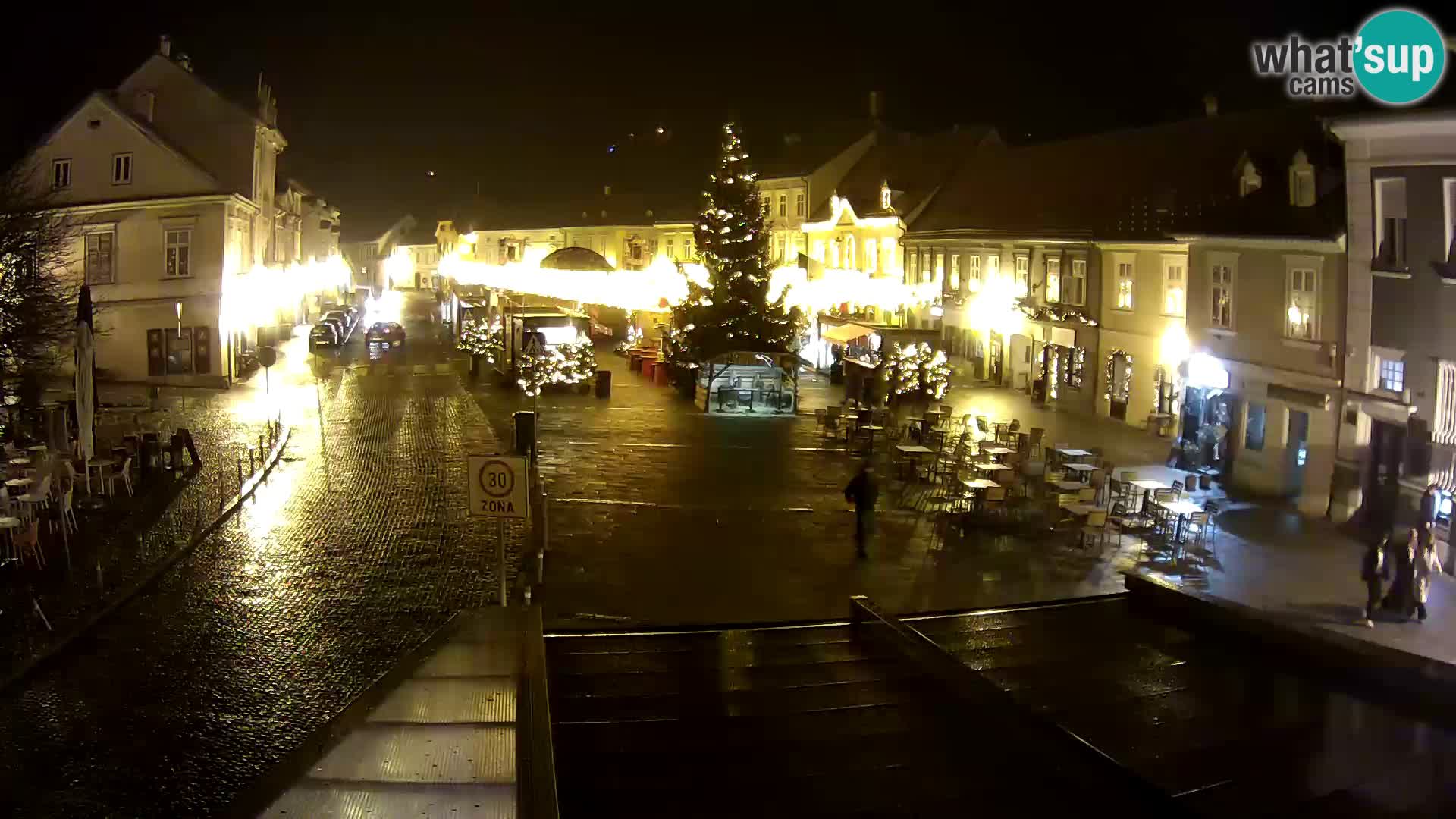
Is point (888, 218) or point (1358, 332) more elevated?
point (888, 218)

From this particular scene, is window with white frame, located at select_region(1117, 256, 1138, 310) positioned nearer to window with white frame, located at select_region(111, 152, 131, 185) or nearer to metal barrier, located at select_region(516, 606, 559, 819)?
metal barrier, located at select_region(516, 606, 559, 819)

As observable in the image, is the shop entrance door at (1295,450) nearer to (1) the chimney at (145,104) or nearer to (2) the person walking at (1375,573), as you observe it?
(2) the person walking at (1375,573)

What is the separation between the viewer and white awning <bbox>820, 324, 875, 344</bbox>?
4053 centimetres

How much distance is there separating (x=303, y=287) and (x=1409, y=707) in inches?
2657

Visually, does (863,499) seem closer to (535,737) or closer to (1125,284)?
(535,737)

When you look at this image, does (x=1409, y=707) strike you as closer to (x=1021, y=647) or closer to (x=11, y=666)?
(x=1021, y=647)

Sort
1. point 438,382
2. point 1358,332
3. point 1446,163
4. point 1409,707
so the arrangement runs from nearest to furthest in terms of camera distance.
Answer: point 1409,707 → point 1446,163 → point 1358,332 → point 438,382

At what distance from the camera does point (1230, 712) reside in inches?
366

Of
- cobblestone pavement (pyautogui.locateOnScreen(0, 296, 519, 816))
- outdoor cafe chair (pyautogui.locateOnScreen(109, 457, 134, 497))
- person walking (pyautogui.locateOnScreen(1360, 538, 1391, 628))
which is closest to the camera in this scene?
cobblestone pavement (pyautogui.locateOnScreen(0, 296, 519, 816))

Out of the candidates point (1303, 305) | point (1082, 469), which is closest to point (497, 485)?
point (1082, 469)

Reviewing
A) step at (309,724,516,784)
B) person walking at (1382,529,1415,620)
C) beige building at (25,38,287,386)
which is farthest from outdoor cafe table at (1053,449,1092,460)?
beige building at (25,38,287,386)

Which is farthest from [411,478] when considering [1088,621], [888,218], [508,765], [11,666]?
[888,218]

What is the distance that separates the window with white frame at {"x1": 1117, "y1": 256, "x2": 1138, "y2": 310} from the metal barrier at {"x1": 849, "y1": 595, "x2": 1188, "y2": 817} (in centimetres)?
2376

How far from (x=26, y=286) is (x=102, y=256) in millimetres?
17643
